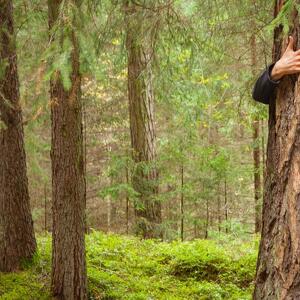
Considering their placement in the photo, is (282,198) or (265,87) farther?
(265,87)

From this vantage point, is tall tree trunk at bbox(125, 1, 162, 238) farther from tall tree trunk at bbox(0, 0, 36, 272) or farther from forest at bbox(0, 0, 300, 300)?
tall tree trunk at bbox(0, 0, 36, 272)

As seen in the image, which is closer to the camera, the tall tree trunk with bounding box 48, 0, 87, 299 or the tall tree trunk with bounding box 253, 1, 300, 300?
the tall tree trunk with bounding box 253, 1, 300, 300

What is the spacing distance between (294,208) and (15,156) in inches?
156

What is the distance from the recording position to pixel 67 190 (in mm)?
4996

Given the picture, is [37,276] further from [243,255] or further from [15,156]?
[243,255]

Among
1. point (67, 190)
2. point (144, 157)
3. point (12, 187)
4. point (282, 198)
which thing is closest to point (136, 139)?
point (144, 157)

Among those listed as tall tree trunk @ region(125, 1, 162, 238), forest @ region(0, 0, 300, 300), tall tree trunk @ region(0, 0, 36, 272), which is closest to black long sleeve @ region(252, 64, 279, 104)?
forest @ region(0, 0, 300, 300)

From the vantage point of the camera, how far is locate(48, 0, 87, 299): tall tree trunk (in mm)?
4812

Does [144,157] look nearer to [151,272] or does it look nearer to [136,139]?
[136,139]

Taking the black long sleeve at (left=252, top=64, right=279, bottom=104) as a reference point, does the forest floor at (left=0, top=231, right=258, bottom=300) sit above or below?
below

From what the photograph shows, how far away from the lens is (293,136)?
146 inches

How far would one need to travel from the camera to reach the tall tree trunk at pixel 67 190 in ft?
15.8

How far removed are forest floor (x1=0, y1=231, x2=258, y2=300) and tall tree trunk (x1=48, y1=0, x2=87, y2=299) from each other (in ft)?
1.36

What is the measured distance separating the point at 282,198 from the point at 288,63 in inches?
47.6
